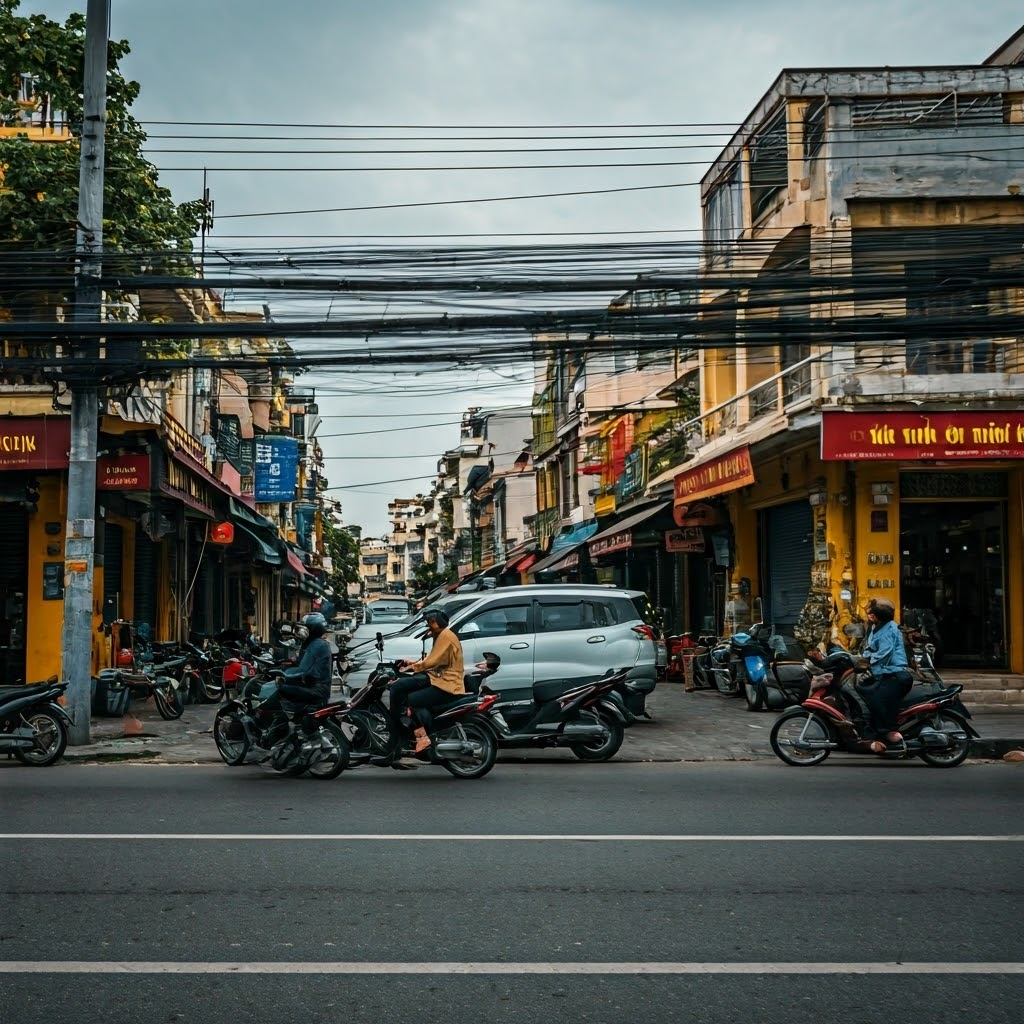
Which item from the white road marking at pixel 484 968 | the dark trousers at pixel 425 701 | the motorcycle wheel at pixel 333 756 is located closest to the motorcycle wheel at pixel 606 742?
the dark trousers at pixel 425 701

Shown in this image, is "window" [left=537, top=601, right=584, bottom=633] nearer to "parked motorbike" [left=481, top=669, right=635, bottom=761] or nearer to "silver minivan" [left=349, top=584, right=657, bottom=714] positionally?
"silver minivan" [left=349, top=584, right=657, bottom=714]

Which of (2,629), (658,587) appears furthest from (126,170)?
(658,587)

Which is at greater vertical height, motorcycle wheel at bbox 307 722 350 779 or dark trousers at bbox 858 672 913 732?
dark trousers at bbox 858 672 913 732

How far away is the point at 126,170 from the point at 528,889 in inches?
559

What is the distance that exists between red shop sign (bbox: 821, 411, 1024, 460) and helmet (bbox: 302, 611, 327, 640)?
891 cm

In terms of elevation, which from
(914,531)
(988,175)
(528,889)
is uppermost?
(988,175)

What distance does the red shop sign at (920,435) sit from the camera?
728 inches

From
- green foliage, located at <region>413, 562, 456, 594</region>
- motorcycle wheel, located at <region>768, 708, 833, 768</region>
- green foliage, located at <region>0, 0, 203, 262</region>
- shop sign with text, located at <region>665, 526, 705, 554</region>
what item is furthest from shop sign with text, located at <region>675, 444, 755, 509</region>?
green foliage, located at <region>413, 562, 456, 594</region>

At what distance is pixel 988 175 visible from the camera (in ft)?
65.2

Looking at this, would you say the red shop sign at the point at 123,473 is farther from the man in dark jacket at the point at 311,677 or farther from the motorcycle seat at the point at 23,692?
the man in dark jacket at the point at 311,677

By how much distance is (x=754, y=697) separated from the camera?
1969cm

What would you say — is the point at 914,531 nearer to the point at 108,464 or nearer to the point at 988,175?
the point at 988,175

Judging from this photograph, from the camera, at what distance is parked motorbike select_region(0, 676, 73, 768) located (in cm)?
1360

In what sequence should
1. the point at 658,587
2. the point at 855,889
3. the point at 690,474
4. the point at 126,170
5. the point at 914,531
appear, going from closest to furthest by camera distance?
the point at 855,889, the point at 126,170, the point at 914,531, the point at 690,474, the point at 658,587
